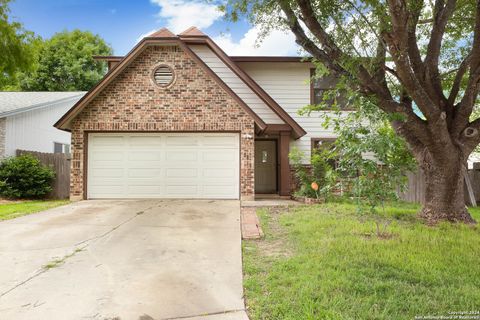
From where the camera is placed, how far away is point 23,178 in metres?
12.4

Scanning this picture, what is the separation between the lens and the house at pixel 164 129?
1083cm

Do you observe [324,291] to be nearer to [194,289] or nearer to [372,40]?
[194,289]

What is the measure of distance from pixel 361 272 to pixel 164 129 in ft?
27.4

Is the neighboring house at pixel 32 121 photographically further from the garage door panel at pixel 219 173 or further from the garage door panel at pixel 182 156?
the garage door panel at pixel 219 173

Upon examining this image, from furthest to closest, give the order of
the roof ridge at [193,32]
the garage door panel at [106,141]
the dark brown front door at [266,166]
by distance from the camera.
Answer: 1. the dark brown front door at [266,166]
2. the roof ridge at [193,32]
3. the garage door panel at [106,141]

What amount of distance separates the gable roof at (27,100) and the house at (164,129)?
17.1ft

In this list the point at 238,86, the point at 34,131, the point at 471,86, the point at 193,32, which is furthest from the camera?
the point at 34,131

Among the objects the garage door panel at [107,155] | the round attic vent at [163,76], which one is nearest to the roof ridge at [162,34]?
the round attic vent at [163,76]

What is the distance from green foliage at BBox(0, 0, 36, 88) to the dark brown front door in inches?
365

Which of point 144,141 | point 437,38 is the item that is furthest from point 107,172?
point 437,38

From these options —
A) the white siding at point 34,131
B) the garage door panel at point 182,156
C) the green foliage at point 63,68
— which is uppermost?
the green foliage at point 63,68

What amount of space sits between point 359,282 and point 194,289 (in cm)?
187

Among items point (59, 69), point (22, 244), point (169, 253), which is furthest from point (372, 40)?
point (59, 69)

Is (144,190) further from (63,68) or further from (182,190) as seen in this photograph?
(63,68)
